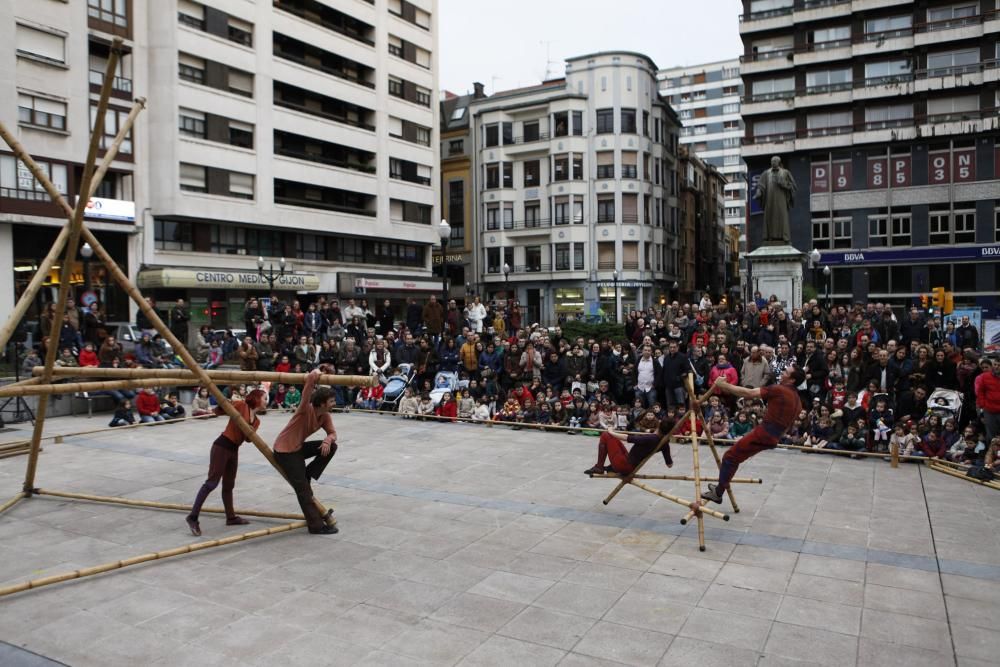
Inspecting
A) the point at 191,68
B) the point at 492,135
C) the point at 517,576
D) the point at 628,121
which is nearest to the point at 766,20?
the point at 628,121

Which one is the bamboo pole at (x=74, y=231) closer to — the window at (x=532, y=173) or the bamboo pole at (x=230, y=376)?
the bamboo pole at (x=230, y=376)

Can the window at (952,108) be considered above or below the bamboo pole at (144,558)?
above

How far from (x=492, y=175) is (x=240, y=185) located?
2255 cm

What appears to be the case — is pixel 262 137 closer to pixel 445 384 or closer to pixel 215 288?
pixel 215 288

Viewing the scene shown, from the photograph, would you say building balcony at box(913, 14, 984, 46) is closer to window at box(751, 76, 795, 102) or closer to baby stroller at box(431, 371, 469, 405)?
window at box(751, 76, 795, 102)

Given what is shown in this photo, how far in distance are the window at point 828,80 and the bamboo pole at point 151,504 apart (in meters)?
49.5

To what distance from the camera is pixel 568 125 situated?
53812mm

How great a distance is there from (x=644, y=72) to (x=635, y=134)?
4.59 meters

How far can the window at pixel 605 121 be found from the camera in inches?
2112

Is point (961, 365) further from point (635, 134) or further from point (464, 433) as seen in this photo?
point (635, 134)

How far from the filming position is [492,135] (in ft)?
186

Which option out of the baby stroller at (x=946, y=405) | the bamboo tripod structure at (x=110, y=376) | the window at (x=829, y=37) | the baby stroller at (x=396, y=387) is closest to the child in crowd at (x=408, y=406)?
the baby stroller at (x=396, y=387)

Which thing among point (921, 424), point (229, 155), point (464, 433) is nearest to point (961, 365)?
point (921, 424)

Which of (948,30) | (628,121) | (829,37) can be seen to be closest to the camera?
(948,30)
